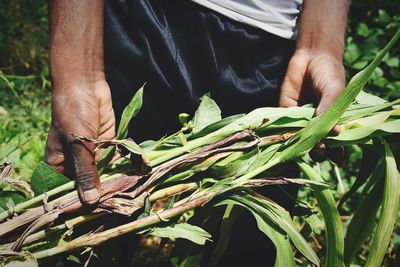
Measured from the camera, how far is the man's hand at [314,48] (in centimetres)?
80

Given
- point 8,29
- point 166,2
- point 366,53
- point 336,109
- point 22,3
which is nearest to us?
point 336,109

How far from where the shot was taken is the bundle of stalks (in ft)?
2.06

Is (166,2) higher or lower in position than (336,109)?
higher

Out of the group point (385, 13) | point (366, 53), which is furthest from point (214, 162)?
point (385, 13)

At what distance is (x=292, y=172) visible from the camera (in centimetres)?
98

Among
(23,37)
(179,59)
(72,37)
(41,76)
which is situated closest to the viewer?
(72,37)

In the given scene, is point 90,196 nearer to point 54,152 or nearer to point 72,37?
point 54,152

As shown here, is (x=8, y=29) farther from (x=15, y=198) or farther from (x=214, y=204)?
(x=214, y=204)

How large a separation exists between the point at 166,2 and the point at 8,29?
2426mm

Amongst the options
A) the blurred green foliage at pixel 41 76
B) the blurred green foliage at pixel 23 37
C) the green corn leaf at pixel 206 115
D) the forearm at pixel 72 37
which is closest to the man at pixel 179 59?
the forearm at pixel 72 37

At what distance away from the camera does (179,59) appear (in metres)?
0.83

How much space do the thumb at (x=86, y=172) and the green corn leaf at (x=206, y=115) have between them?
8.8 inches

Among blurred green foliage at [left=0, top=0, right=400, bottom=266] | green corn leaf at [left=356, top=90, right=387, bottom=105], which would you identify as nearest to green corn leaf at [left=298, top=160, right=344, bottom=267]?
green corn leaf at [left=356, top=90, right=387, bottom=105]

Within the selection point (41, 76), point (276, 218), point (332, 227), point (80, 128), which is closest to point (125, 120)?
point (80, 128)
